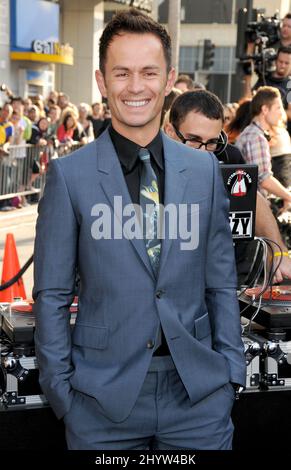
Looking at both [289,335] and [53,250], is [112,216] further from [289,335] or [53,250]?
[289,335]

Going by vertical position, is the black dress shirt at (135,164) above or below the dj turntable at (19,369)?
above

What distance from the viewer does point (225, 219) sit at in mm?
2324

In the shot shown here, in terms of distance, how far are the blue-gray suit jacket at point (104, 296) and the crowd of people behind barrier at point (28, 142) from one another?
29.2ft

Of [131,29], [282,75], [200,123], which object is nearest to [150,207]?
[131,29]

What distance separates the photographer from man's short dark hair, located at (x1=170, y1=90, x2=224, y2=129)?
3.21 m

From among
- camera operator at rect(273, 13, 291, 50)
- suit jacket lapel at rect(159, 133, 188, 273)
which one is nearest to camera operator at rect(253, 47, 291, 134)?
camera operator at rect(273, 13, 291, 50)

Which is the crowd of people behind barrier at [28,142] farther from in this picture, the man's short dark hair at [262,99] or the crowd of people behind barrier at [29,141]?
the man's short dark hair at [262,99]

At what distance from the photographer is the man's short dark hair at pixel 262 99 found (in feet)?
18.4

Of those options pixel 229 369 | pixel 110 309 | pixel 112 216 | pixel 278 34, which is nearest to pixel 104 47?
pixel 112 216

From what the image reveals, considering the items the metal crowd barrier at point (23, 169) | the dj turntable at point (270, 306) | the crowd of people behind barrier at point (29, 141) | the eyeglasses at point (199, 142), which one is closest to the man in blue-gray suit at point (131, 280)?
the dj turntable at point (270, 306)

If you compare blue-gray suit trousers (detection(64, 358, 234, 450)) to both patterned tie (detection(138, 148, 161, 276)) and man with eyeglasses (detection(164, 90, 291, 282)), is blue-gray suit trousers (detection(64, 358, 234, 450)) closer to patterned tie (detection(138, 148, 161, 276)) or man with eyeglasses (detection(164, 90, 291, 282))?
patterned tie (detection(138, 148, 161, 276))

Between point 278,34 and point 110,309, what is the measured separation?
796cm

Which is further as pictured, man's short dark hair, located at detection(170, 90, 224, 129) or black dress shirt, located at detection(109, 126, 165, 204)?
man's short dark hair, located at detection(170, 90, 224, 129)

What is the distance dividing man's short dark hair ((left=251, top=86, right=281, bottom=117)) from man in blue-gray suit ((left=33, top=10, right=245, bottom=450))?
3.49 meters
